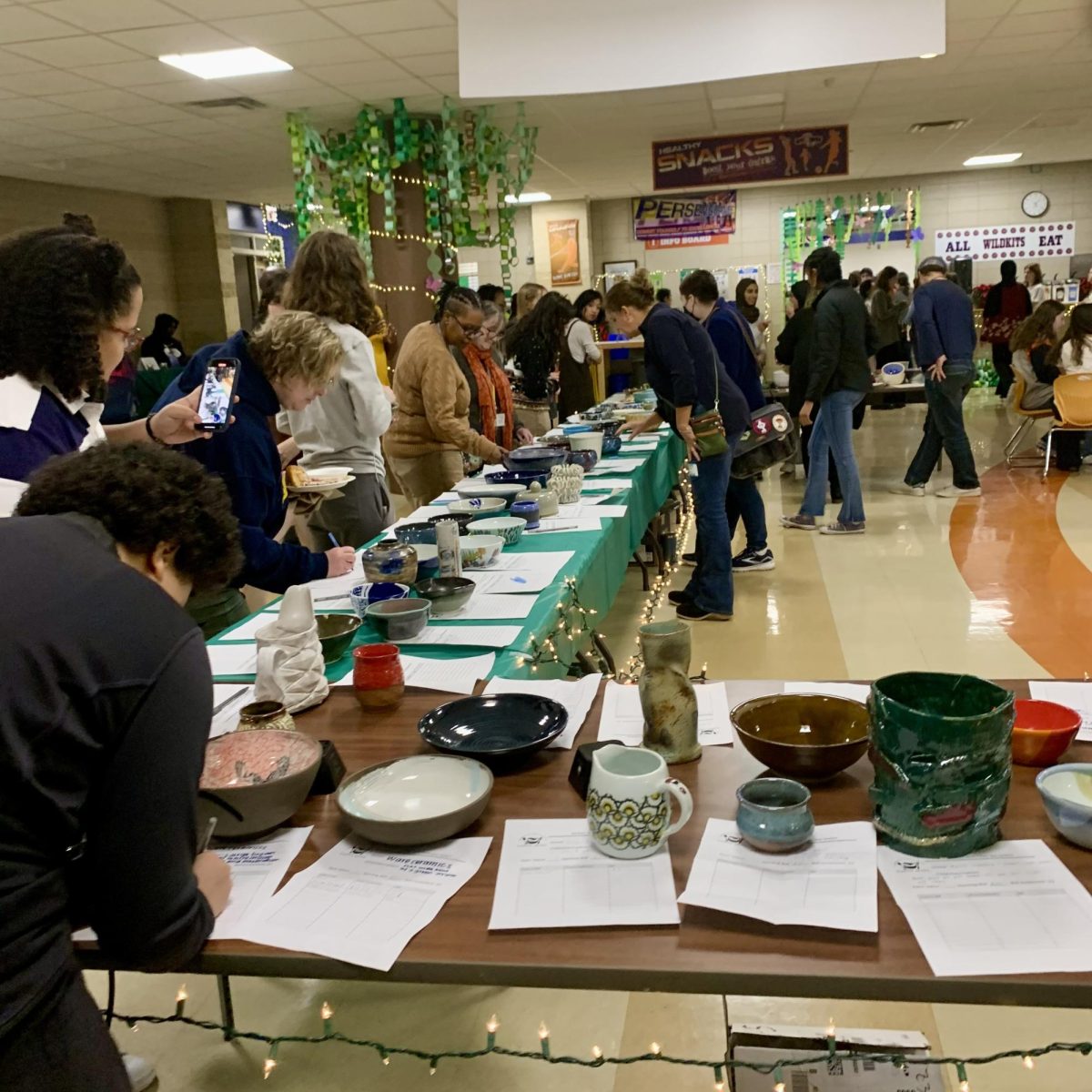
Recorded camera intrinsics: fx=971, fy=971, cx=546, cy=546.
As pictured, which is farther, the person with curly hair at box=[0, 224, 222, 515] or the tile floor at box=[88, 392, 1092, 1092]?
the tile floor at box=[88, 392, 1092, 1092]

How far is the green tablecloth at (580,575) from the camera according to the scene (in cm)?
196

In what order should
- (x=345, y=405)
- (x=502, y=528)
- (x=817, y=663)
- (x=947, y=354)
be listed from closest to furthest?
(x=502, y=528), (x=345, y=405), (x=817, y=663), (x=947, y=354)

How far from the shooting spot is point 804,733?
4.83 feet

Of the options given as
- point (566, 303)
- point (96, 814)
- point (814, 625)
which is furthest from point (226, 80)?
point (96, 814)

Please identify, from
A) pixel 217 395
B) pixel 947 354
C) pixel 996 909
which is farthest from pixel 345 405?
pixel 947 354

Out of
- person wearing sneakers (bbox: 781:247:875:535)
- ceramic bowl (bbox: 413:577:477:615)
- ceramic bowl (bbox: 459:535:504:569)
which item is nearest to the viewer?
ceramic bowl (bbox: 413:577:477:615)

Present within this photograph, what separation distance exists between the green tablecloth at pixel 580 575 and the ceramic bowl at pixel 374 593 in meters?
0.09

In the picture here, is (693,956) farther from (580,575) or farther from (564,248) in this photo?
(564,248)

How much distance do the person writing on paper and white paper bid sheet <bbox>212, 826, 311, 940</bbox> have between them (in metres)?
0.08

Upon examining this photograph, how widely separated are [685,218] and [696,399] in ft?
34.5

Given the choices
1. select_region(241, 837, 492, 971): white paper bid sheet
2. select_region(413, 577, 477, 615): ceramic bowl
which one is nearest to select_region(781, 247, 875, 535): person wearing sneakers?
select_region(413, 577, 477, 615): ceramic bowl

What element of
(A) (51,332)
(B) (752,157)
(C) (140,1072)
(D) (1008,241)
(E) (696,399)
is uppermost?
(B) (752,157)

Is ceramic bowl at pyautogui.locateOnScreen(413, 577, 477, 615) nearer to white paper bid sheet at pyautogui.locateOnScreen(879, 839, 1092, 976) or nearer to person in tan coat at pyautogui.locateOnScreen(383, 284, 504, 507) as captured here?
white paper bid sheet at pyautogui.locateOnScreen(879, 839, 1092, 976)

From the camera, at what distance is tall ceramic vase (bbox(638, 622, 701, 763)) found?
1.41m
